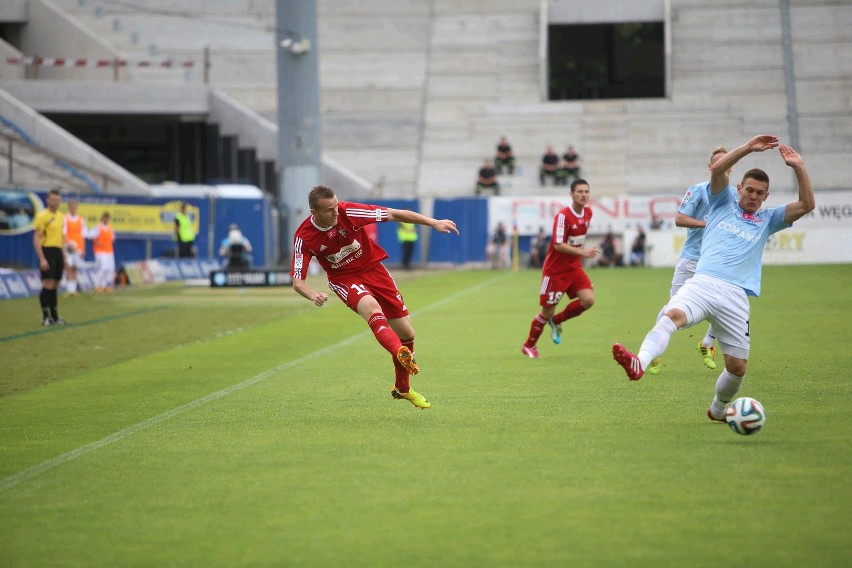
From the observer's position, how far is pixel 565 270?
49.7 ft

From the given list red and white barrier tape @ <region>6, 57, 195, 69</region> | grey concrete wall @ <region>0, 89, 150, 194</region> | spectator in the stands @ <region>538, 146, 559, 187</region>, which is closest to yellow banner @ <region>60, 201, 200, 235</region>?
grey concrete wall @ <region>0, 89, 150, 194</region>

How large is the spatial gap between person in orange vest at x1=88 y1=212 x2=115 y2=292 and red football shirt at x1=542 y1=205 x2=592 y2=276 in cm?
1869

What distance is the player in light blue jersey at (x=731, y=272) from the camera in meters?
8.84

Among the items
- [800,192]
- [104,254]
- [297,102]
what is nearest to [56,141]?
[297,102]

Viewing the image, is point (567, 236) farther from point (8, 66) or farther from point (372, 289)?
point (8, 66)

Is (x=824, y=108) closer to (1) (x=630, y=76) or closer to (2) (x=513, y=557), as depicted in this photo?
(1) (x=630, y=76)

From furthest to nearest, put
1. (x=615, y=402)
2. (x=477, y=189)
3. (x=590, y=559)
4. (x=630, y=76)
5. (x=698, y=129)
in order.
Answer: (x=630, y=76)
(x=698, y=129)
(x=477, y=189)
(x=615, y=402)
(x=590, y=559)

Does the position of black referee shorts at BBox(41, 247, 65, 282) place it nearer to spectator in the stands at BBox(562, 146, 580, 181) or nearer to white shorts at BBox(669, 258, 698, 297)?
white shorts at BBox(669, 258, 698, 297)

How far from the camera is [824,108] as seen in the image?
53.5m

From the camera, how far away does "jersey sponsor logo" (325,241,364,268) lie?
10.6 meters

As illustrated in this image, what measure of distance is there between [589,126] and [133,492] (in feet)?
155

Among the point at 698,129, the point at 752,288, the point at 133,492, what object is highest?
the point at 698,129

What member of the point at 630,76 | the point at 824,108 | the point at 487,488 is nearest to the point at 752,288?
the point at 487,488

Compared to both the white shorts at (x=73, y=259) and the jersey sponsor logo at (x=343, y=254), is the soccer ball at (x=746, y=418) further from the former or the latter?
the white shorts at (x=73, y=259)
